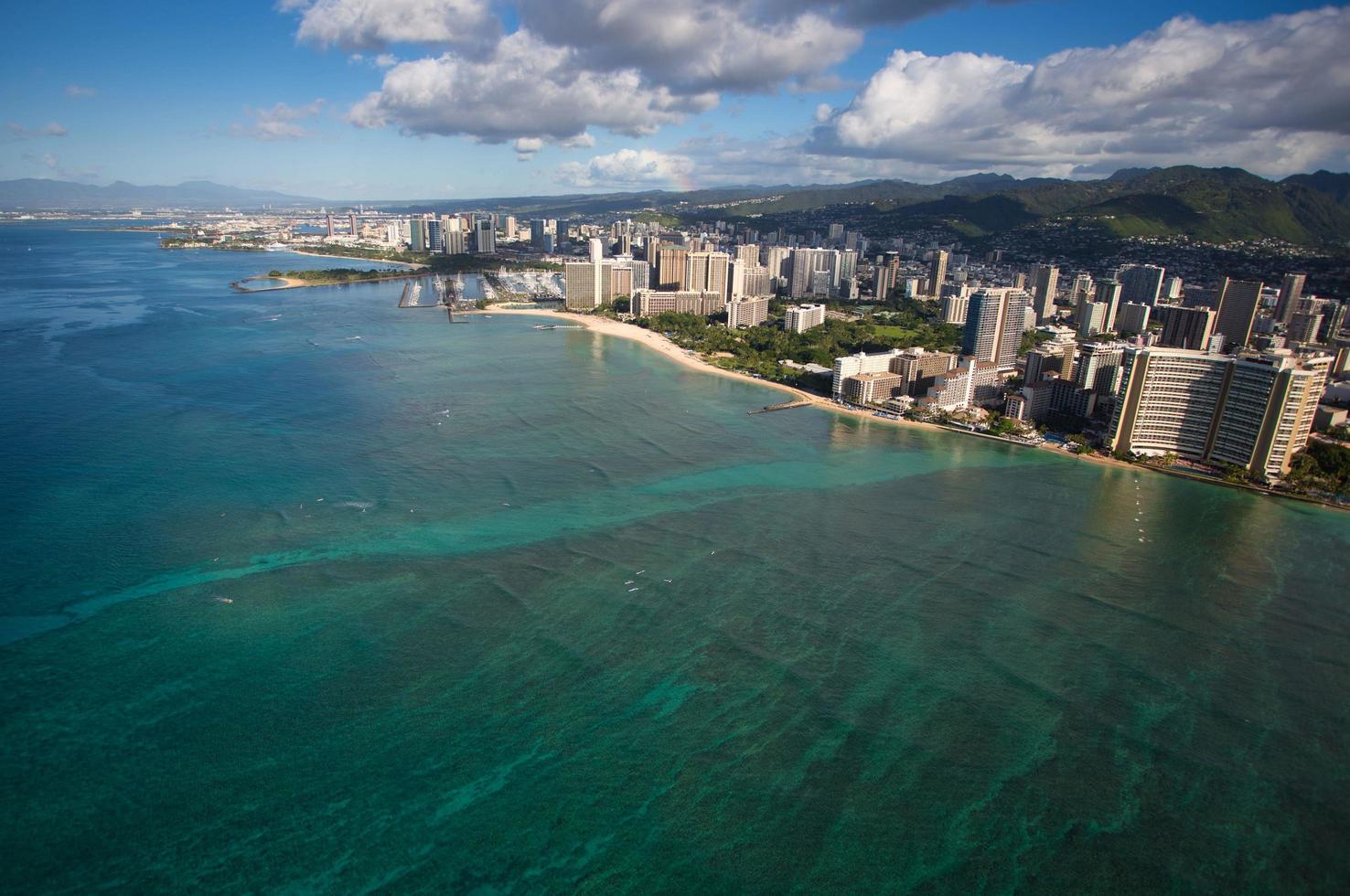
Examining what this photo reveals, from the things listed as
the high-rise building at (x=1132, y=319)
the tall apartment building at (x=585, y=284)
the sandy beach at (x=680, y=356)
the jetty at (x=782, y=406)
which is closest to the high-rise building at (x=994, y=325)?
the sandy beach at (x=680, y=356)

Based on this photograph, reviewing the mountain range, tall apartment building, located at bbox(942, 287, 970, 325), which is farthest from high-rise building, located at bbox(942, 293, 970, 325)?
the mountain range

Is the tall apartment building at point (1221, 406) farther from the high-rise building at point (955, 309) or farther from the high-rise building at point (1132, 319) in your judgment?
the high-rise building at point (955, 309)

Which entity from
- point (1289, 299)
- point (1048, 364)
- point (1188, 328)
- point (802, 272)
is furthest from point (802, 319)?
point (1289, 299)

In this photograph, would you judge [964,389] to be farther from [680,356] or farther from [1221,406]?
[680,356]

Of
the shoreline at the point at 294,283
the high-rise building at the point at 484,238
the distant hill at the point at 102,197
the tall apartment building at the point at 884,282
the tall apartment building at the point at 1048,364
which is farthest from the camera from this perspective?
the distant hill at the point at 102,197

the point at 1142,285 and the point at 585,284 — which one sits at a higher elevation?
the point at 1142,285

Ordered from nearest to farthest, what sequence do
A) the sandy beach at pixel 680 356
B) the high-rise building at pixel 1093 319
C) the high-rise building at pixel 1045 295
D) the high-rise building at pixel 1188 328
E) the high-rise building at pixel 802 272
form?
the sandy beach at pixel 680 356 < the high-rise building at pixel 1188 328 < the high-rise building at pixel 1093 319 < the high-rise building at pixel 1045 295 < the high-rise building at pixel 802 272

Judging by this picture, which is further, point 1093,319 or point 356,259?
point 356,259
